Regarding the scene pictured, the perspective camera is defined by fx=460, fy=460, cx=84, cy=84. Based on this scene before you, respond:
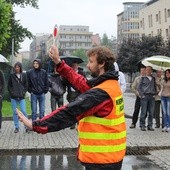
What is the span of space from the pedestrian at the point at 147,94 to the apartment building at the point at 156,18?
2272 inches

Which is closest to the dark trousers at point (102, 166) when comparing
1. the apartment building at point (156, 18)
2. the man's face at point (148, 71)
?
the man's face at point (148, 71)

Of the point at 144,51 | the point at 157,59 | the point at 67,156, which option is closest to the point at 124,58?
the point at 144,51

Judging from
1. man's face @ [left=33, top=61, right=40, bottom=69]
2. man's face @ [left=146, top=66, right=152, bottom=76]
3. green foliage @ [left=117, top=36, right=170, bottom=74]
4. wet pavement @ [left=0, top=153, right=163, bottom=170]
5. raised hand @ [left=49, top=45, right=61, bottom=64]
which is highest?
green foliage @ [left=117, top=36, right=170, bottom=74]

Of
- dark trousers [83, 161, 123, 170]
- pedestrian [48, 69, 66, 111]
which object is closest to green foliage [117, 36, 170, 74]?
pedestrian [48, 69, 66, 111]

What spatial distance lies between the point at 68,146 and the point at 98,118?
229 inches

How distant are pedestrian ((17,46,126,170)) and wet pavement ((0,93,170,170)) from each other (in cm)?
401

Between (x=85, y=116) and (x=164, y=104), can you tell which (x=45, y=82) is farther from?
(x=85, y=116)

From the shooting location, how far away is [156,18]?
3098 inches

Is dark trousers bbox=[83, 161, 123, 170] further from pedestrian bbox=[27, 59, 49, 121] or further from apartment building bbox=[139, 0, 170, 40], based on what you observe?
apartment building bbox=[139, 0, 170, 40]

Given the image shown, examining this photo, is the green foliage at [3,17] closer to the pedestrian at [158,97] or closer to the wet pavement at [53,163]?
the pedestrian at [158,97]

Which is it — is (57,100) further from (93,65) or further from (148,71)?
(93,65)

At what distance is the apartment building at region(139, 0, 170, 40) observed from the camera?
2894 inches

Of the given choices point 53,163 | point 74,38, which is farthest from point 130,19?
point 53,163

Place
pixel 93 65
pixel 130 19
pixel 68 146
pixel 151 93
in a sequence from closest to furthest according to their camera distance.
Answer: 1. pixel 93 65
2. pixel 68 146
3. pixel 151 93
4. pixel 130 19
